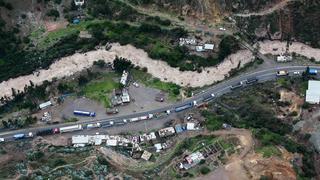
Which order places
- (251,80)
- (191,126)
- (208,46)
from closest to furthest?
(191,126) → (251,80) → (208,46)

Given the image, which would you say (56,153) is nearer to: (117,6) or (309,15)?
(117,6)

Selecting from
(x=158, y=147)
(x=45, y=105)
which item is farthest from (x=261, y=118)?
(x=45, y=105)

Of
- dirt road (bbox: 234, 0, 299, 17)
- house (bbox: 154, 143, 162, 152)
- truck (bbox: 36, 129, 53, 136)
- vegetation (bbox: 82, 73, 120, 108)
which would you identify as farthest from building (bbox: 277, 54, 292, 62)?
truck (bbox: 36, 129, 53, 136)

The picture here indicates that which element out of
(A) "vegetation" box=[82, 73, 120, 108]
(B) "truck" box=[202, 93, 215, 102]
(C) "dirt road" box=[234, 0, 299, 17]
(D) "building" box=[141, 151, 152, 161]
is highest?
(C) "dirt road" box=[234, 0, 299, 17]

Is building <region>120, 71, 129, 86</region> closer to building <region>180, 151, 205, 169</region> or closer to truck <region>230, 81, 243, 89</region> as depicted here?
truck <region>230, 81, 243, 89</region>

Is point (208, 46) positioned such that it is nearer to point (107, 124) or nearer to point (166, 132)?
point (166, 132)

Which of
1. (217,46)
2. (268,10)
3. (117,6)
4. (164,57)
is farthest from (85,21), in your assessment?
(268,10)
